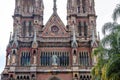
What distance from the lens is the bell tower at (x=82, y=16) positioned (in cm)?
5306

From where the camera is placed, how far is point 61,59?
50.1 meters

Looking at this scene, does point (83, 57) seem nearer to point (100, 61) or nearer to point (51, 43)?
point (51, 43)

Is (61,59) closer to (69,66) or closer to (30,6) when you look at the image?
(69,66)

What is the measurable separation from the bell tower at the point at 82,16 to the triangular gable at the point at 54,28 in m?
1.82

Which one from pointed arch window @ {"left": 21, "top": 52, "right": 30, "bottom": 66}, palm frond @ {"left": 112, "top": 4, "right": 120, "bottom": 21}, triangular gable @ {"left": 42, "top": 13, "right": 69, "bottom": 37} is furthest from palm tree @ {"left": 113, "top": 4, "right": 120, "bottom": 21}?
pointed arch window @ {"left": 21, "top": 52, "right": 30, "bottom": 66}

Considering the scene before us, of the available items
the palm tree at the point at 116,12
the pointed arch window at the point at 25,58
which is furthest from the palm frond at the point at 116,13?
the pointed arch window at the point at 25,58

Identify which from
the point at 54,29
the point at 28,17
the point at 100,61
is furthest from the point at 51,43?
the point at 100,61

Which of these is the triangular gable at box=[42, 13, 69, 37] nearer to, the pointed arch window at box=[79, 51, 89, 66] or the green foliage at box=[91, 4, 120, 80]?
the pointed arch window at box=[79, 51, 89, 66]

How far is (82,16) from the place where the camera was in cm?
5441

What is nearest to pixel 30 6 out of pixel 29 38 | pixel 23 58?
pixel 29 38

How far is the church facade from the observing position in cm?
4828

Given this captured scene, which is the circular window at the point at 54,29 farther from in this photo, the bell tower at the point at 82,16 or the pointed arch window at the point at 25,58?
the pointed arch window at the point at 25,58

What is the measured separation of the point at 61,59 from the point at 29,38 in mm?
6801

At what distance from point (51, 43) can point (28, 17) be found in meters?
7.30
